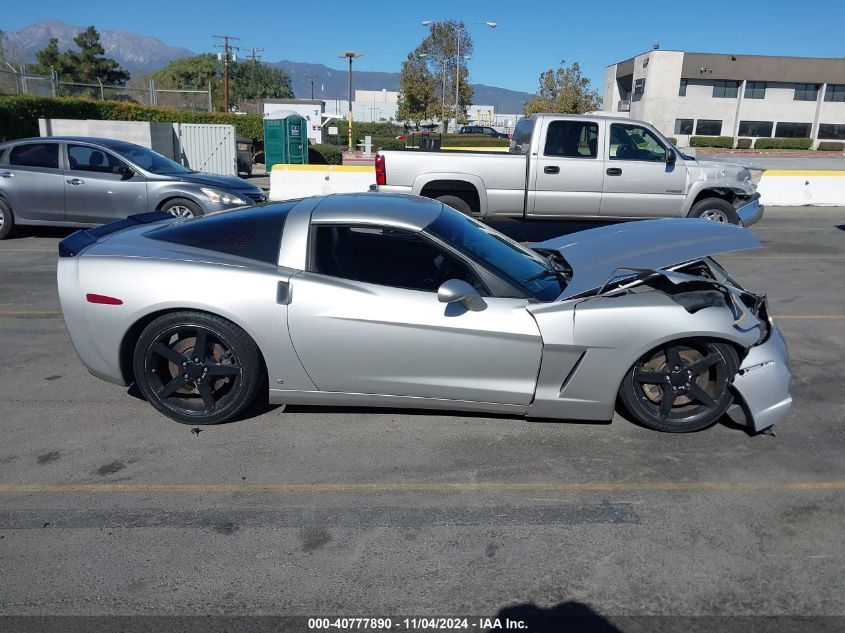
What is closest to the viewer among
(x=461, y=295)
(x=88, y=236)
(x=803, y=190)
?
(x=461, y=295)

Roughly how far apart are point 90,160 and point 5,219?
64.5 inches

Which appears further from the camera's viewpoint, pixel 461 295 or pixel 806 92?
pixel 806 92

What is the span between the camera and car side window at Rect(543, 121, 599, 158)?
1068 cm

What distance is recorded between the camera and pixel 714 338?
405 centimetres

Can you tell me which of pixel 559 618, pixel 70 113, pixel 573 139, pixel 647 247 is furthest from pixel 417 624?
pixel 70 113

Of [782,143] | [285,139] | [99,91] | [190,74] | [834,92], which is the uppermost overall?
[190,74]

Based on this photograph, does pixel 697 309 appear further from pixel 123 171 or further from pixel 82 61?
pixel 82 61

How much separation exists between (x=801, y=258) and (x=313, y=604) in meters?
10.0

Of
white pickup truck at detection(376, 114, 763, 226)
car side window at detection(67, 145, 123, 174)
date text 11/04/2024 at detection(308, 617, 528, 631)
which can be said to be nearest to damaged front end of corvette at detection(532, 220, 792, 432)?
date text 11/04/2024 at detection(308, 617, 528, 631)

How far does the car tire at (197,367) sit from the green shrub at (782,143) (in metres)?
65.2

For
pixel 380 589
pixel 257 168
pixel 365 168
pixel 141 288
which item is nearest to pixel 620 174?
pixel 365 168

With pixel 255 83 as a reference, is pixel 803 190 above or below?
below

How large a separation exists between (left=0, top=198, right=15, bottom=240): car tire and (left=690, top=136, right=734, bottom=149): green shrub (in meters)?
59.5

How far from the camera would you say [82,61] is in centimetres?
6300
